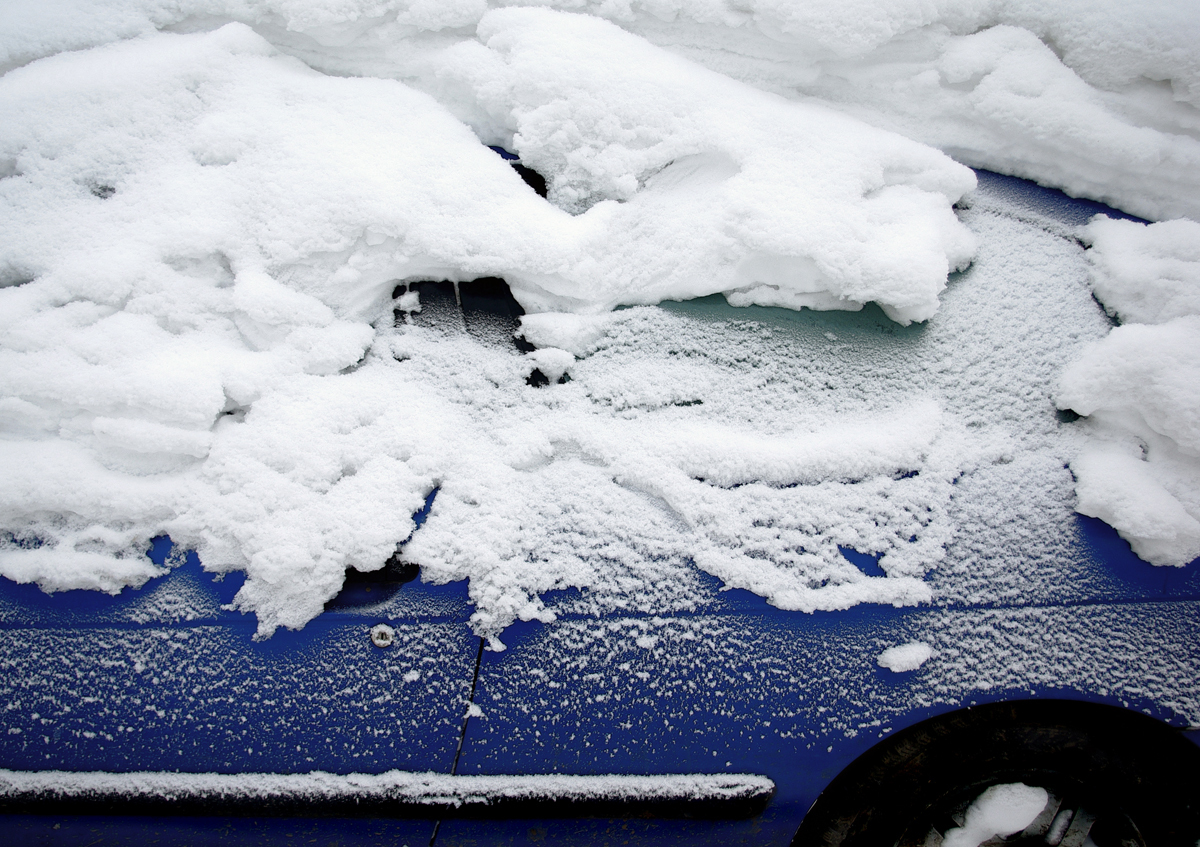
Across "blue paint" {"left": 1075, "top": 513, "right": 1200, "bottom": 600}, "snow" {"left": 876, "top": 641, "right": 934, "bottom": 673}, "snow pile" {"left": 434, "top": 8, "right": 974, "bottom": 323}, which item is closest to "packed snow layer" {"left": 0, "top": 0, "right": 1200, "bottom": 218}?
"snow pile" {"left": 434, "top": 8, "right": 974, "bottom": 323}

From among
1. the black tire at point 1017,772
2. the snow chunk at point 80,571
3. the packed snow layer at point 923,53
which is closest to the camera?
the snow chunk at point 80,571

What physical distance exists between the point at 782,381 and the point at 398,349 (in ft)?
2.70

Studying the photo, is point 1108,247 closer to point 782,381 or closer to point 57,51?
point 782,381

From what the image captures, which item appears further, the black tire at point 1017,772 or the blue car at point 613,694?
the black tire at point 1017,772

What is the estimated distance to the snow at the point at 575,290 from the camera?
1212 mm

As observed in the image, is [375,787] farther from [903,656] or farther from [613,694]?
[903,656]

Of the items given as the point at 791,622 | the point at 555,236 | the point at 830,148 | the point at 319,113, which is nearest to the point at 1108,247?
the point at 830,148

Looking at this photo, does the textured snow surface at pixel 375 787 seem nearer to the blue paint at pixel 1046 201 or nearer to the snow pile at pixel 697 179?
the snow pile at pixel 697 179

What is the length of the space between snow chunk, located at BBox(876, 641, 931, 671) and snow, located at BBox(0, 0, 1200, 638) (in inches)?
3.9

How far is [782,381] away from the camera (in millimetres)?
1297

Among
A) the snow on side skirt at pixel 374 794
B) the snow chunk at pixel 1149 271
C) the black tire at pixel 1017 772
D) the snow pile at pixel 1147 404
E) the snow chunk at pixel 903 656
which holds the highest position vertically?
the snow chunk at pixel 1149 271

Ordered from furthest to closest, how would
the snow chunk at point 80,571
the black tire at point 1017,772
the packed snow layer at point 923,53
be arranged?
the packed snow layer at point 923,53
the black tire at point 1017,772
the snow chunk at point 80,571

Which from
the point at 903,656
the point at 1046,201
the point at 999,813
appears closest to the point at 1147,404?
the point at 1046,201

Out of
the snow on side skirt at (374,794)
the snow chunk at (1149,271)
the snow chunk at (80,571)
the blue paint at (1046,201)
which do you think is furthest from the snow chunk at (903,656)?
the snow chunk at (80,571)
